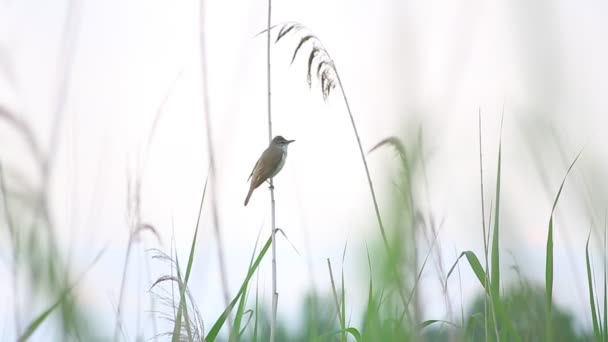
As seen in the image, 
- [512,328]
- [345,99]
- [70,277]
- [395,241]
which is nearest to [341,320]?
[512,328]

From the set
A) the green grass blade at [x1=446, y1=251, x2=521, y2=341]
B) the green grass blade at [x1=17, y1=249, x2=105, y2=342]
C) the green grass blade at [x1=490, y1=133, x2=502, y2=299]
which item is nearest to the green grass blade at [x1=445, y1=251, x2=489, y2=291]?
the green grass blade at [x1=446, y1=251, x2=521, y2=341]

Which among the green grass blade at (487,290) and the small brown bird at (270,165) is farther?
the small brown bird at (270,165)

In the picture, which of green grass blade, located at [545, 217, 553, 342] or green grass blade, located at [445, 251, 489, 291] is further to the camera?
green grass blade, located at [445, 251, 489, 291]

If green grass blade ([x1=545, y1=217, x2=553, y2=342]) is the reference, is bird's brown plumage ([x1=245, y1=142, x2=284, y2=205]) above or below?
above

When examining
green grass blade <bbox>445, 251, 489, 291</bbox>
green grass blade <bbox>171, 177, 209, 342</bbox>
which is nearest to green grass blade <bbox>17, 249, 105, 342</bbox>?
green grass blade <bbox>171, 177, 209, 342</bbox>

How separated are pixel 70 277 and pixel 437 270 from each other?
1055mm

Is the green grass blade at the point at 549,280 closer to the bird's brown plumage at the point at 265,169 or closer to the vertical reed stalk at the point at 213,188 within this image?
the vertical reed stalk at the point at 213,188

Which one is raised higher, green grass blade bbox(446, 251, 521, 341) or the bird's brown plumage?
the bird's brown plumage

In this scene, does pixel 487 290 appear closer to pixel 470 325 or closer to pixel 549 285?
pixel 549 285

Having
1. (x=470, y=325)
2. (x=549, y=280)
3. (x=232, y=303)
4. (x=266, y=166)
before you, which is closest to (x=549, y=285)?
(x=549, y=280)

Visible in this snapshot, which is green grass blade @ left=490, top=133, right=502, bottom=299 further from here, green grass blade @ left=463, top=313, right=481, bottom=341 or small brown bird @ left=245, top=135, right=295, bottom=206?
small brown bird @ left=245, top=135, right=295, bottom=206

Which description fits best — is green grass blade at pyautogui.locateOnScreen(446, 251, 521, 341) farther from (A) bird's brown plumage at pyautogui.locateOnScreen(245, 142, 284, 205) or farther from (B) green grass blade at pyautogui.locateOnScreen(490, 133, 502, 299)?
(A) bird's brown plumage at pyautogui.locateOnScreen(245, 142, 284, 205)

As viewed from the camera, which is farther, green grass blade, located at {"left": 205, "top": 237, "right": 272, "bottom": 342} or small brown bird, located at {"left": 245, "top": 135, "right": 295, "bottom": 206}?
small brown bird, located at {"left": 245, "top": 135, "right": 295, "bottom": 206}

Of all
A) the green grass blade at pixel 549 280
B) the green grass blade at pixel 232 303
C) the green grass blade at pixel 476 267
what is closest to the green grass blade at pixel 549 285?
the green grass blade at pixel 549 280
